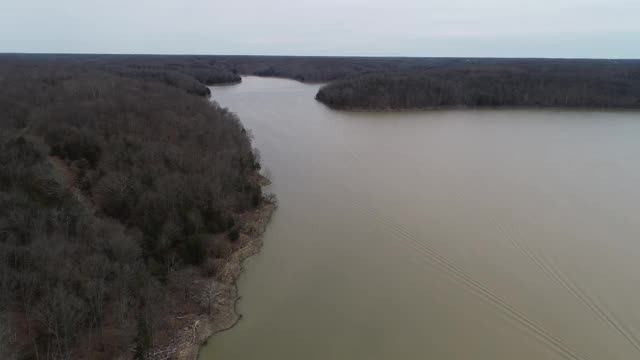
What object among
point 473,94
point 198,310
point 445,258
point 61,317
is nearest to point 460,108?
point 473,94

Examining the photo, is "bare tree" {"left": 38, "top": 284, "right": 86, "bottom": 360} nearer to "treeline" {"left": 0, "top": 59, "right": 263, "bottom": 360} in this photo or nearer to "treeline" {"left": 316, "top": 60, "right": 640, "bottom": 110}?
"treeline" {"left": 0, "top": 59, "right": 263, "bottom": 360}

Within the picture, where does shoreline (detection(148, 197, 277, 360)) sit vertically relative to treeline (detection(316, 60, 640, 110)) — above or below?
below

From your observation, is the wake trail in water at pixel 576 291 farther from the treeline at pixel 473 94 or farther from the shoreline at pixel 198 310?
the treeline at pixel 473 94

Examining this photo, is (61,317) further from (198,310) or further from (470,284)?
(470,284)

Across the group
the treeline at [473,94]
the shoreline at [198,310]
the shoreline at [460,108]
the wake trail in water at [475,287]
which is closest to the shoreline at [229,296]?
the shoreline at [198,310]

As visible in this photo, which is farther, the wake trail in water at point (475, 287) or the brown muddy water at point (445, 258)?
the brown muddy water at point (445, 258)

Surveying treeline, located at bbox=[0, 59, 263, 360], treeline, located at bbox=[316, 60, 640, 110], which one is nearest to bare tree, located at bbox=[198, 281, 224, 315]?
treeline, located at bbox=[0, 59, 263, 360]

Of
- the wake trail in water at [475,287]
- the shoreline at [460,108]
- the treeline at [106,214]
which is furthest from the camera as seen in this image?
the shoreline at [460,108]
